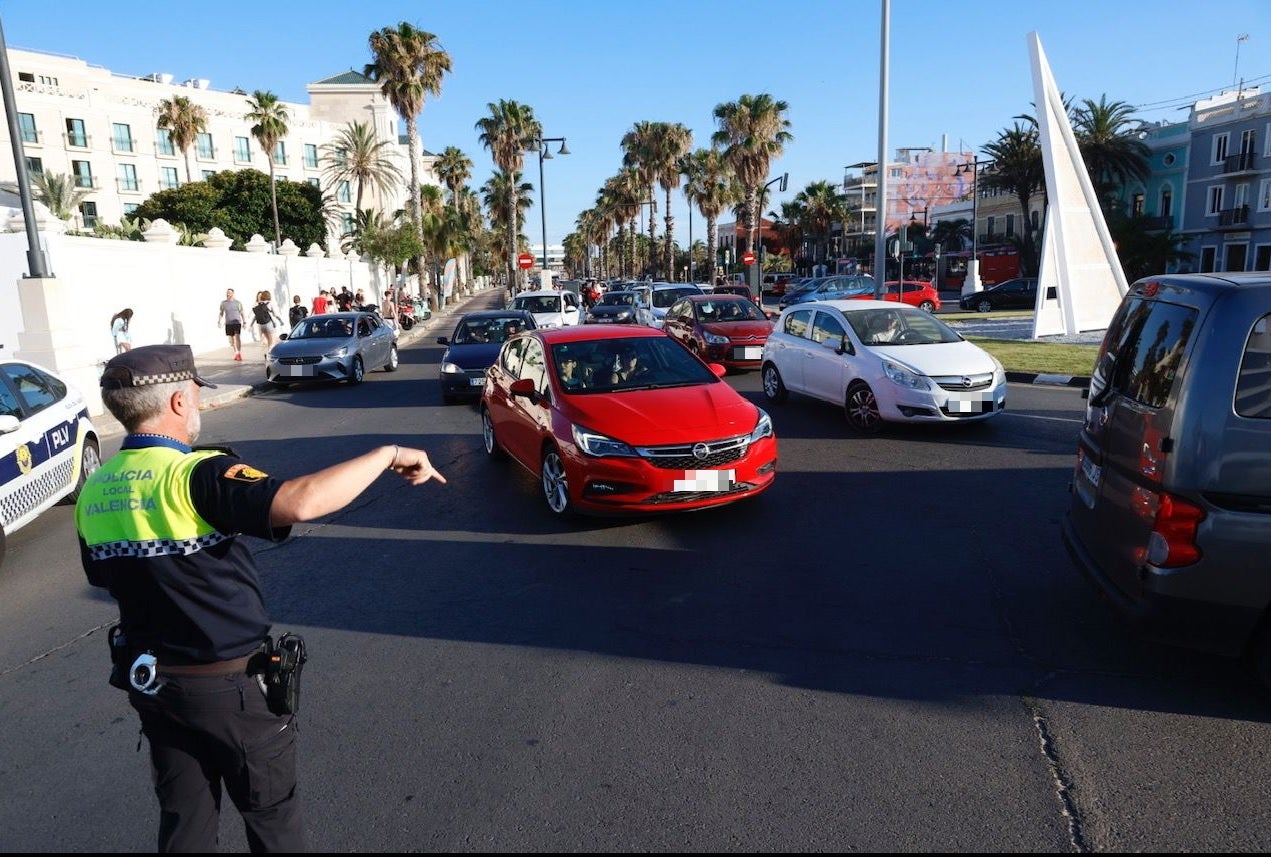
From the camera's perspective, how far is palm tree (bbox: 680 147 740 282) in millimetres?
57062

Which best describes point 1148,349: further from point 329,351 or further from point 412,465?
point 329,351

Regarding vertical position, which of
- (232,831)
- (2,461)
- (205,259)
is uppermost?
(205,259)

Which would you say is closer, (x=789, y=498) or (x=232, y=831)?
(x=232, y=831)

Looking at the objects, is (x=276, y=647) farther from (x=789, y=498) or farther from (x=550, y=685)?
(x=789, y=498)

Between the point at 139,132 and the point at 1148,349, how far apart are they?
7352 cm

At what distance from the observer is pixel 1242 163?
1687 inches

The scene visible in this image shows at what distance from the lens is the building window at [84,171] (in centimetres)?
5903

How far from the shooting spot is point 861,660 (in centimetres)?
426

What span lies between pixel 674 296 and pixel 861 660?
71.9 ft

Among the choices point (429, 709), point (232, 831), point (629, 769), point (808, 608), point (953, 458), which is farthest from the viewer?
point (953, 458)

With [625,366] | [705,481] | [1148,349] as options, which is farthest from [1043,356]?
[1148,349]

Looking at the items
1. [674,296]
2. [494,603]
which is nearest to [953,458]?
[494,603]

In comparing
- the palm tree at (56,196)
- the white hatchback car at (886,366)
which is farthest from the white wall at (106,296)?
the palm tree at (56,196)

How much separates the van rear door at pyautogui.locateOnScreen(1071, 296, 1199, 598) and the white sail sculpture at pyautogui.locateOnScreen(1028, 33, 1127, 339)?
1822cm
